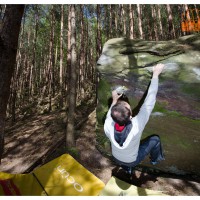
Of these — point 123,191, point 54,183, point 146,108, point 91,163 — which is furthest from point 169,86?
point 91,163

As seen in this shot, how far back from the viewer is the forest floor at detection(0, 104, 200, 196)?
4.37 m

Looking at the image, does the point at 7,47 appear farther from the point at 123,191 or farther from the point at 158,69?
the point at 123,191

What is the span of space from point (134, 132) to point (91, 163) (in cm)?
341

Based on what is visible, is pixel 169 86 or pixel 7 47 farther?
pixel 169 86

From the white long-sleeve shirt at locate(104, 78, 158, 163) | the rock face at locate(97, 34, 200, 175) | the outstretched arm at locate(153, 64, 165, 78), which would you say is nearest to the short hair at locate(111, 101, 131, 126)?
the white long-sleeve shirt at locate(104, 78, 158, 163)

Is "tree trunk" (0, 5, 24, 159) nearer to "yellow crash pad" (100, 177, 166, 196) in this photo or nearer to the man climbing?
the man climbing

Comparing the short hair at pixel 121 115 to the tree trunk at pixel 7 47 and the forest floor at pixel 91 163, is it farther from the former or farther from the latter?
the forest floor at pixel 91 163

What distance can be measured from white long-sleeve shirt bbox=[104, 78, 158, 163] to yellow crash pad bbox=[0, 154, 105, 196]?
2.56 ft

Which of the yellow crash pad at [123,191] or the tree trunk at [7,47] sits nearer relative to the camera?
the tree trunk at [7,47]

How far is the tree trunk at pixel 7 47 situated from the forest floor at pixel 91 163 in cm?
275

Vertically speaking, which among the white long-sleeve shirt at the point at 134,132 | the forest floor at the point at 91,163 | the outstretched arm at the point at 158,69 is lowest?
the forest floor at the point at 91,163

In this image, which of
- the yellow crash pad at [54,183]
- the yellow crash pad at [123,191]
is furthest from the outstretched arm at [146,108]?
the yellow crash pad at [54,183]

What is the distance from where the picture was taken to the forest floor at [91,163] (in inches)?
172

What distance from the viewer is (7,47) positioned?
2818mm
